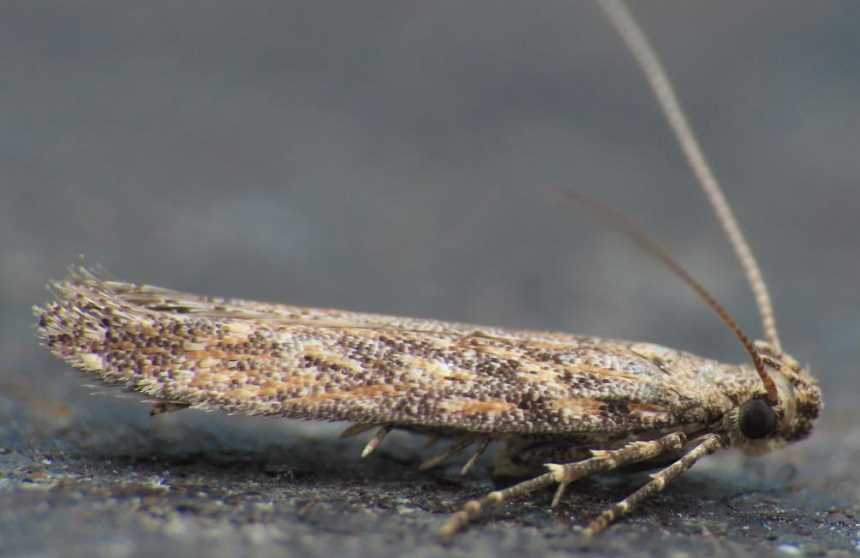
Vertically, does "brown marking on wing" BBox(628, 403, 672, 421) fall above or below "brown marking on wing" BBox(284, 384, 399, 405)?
above

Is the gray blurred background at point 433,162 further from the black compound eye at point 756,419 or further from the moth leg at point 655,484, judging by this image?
the moth leg at point 655,484

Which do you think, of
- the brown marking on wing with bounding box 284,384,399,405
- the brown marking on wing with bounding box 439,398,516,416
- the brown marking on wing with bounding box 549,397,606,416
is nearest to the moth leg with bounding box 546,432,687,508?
the brown marking on wing with bounding box 549,397,606,416

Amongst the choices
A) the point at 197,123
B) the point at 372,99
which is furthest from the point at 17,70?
the point at 372,99

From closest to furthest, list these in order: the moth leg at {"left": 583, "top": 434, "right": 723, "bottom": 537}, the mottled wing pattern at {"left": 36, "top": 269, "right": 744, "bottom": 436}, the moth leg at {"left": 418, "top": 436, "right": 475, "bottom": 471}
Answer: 1. the moth leg at {"left": 583, "top": 434, "right": 723, "bottom": 537}
2. the mottled wing pattern at {"left": 36, "top": 269, "right": 744, "bottom": 436}
3. the moth leg at {"left": 418, "top": 436, "right": 475, "bottom": 471}

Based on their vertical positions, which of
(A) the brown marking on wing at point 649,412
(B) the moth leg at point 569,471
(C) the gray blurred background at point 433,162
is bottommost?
(B) the moth leg at point 569,471

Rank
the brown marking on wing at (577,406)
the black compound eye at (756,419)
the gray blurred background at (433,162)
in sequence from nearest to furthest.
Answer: the brown marking on wing at (577,406) < the black compound eye at (756,419) < the gray blurred background at (433,162)

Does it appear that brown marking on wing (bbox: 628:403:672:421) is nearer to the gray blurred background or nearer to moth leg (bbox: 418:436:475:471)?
moth leg (bbox: 418:436:475:471)

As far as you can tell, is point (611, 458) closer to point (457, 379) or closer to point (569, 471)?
point (569, 471)

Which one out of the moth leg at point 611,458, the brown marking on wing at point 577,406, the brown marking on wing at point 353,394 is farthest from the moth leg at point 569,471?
the brown marking on wing at point 353,394
